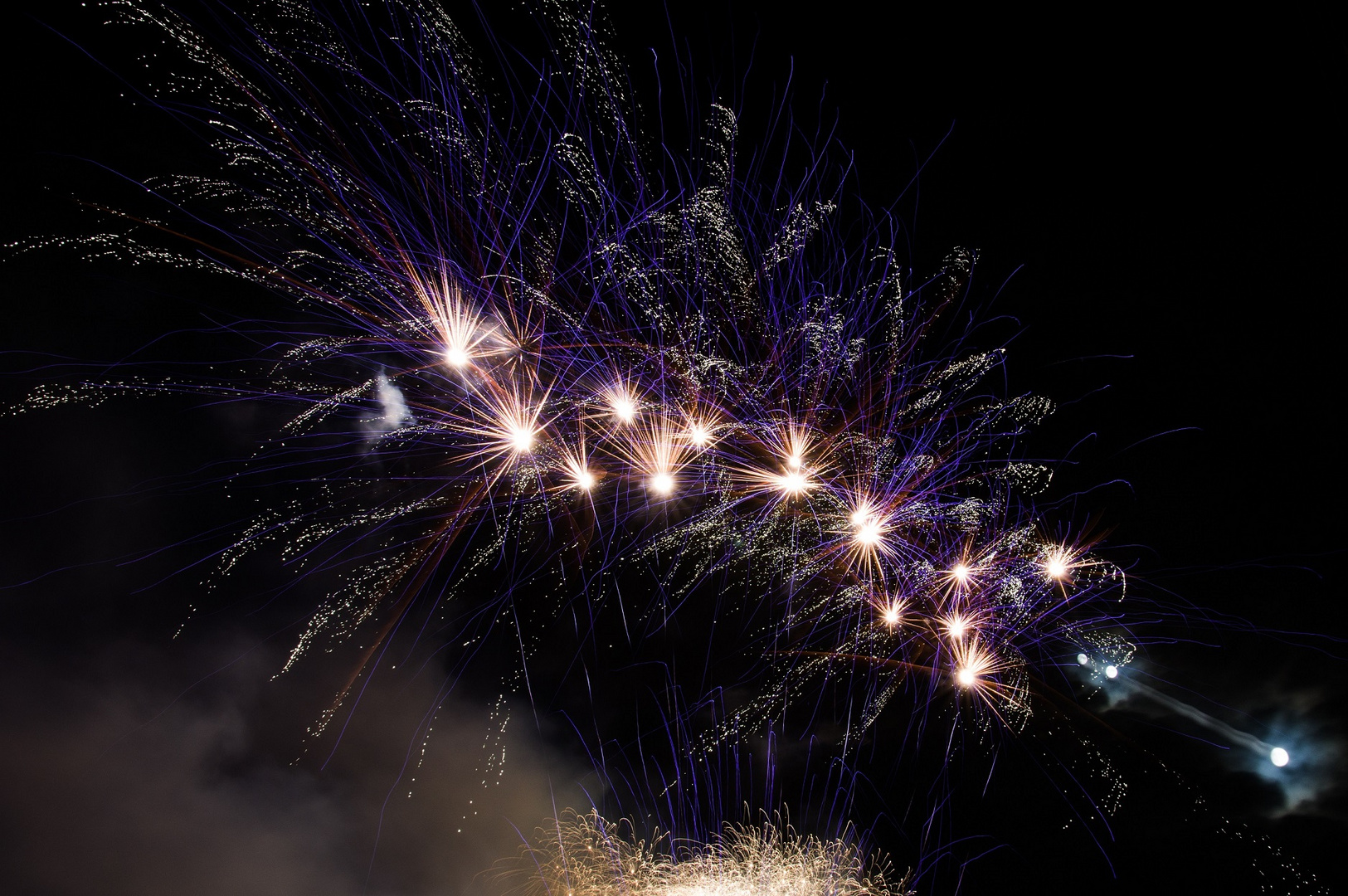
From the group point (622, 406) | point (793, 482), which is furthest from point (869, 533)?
point (622, 406)

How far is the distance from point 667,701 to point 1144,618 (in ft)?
27.0

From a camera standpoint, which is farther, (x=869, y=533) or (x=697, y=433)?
(x=869, y=533)

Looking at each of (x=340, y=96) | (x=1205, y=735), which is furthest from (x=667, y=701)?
(x=1205, y=735)

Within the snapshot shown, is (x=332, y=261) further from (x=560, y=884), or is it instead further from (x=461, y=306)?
(x=560, y=884)

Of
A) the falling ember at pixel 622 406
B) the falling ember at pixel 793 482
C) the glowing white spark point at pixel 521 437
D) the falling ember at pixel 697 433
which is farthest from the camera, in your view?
the falling ember at pixel 793 482

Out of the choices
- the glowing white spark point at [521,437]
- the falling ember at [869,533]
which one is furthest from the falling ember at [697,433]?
the falling ember at [869,533]

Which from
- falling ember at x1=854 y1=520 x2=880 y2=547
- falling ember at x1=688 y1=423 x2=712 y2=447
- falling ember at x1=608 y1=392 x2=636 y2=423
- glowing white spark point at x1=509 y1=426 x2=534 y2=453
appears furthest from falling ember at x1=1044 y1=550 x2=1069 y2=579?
glowing white spark point at x1=509 y1=426 x2=534 y2=453

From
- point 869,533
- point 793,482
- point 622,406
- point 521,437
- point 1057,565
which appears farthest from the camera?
point 1057,565

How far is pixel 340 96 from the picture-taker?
507 cm

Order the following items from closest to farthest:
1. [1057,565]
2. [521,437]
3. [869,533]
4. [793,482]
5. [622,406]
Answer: [521,437], [622,406], [793,482], [869,533], [1057,565]

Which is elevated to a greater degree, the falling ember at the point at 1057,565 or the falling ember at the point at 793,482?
the falling ember at the point at 1057,565

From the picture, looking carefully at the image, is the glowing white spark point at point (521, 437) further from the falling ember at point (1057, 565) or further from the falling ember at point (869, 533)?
the falling ember at point (1057, 565)

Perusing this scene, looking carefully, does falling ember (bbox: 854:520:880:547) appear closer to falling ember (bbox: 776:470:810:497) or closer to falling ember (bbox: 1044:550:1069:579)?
falling ember (bbox: 776:470:810:497)

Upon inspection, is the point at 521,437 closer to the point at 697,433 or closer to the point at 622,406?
the point at 622,406
